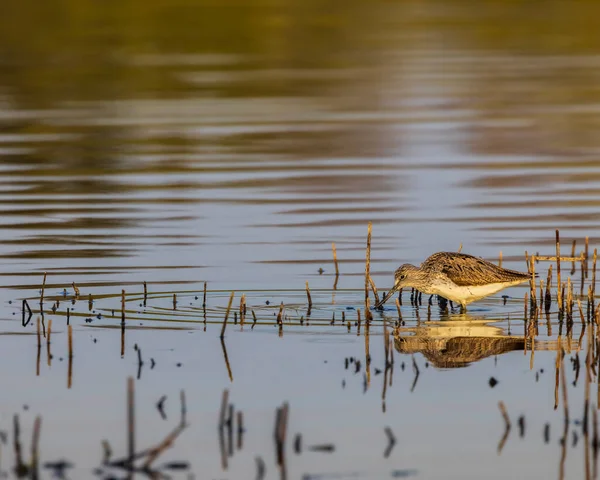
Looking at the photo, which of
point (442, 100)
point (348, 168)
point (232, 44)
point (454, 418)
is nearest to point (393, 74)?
point (442, 100)

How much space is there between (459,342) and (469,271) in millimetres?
1556

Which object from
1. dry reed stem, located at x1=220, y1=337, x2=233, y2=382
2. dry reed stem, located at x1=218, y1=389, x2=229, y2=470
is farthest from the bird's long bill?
dry reed stem, located at x1=218, y1=389, x2=229, y2=470

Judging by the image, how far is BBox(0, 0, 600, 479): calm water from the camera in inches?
398

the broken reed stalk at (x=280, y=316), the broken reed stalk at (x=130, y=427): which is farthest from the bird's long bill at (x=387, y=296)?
the broken reed stalk at (x=130, y=427)

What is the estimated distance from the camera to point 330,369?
38.6ft

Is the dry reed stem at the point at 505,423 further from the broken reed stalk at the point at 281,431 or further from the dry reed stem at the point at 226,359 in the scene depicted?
the dry reed stem at the point at 226,359

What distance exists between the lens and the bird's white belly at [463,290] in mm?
14141

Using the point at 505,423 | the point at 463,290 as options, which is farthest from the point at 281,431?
the point at 463,290

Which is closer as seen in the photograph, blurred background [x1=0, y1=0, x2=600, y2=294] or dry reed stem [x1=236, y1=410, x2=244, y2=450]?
dry reed stem [x1=236, y1=410, x2=244, y2=450]

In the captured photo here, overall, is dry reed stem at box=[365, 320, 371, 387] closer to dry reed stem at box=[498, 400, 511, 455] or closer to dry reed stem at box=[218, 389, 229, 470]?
dry reed stem at box=[498, 400, 511, 455]

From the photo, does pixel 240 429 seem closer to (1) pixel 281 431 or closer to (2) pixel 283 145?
(1) pixel 281 431

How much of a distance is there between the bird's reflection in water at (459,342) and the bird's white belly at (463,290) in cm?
39

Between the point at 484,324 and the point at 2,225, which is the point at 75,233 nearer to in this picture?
the point at 2,225

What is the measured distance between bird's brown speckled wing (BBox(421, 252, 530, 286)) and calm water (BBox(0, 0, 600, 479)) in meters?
0.36
